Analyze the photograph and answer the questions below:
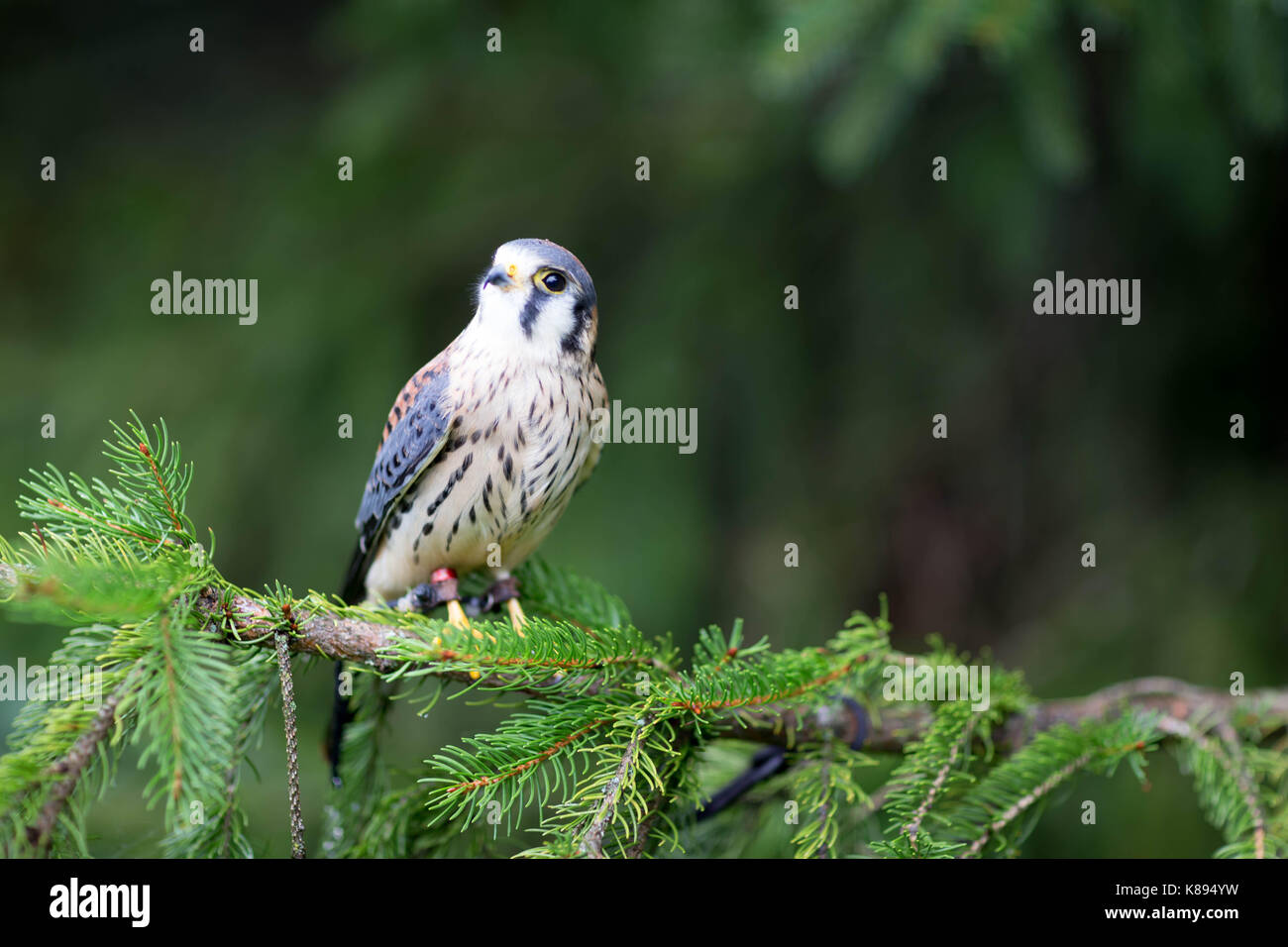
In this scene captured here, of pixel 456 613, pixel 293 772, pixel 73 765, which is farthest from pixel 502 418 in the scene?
pixel 73 765

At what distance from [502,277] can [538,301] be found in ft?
0.31

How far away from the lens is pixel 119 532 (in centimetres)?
171

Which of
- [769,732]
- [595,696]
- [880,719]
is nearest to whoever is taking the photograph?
[595,696]

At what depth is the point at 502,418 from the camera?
2.22m

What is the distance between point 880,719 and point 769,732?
1.15ft

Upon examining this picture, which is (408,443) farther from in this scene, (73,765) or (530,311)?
(73,765)

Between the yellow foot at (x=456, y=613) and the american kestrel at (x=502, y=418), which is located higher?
the american kestrel at (x=502, y=418)

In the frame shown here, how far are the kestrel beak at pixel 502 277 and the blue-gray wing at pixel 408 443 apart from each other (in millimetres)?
273

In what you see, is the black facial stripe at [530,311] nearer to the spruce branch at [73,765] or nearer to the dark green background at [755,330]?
the spruce branch at [73,765]

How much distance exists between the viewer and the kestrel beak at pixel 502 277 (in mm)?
2139

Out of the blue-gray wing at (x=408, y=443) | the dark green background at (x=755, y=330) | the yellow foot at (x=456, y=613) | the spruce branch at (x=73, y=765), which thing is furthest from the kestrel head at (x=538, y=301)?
the dark green background at (x=755, y=330)

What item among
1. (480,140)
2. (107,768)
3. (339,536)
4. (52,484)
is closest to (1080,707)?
(107,768)

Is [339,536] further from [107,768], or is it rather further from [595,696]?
[107,768]

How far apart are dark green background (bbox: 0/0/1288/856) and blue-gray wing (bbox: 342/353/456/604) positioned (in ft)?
4.54
